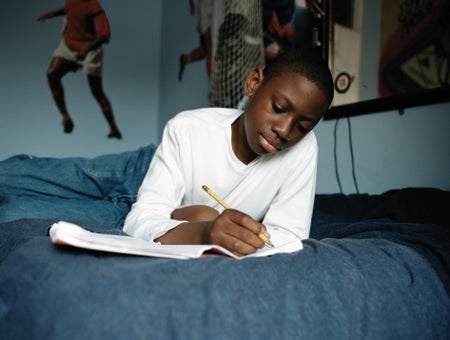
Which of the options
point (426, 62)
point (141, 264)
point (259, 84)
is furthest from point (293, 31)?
point (141, 264)

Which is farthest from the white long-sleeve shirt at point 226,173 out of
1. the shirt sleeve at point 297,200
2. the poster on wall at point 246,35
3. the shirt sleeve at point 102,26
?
the shirt sleeve at point 102,26

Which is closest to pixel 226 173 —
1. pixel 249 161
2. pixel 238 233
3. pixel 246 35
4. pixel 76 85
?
pixel 249 161

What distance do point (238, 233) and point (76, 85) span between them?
98.5 inches

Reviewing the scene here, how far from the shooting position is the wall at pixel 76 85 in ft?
8.25

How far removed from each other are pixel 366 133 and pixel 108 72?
6.88 ft

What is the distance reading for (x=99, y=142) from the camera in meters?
2.81

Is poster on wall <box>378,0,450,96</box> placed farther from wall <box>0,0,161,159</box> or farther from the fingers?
wall <box>0,0,161,159</box>

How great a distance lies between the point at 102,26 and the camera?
2779mm

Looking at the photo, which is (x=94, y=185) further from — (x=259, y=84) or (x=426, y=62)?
(x=426, y=62)

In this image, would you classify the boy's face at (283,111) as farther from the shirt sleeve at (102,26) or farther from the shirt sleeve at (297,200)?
the shirt sleeve at (102,26)

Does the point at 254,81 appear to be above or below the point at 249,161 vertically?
above

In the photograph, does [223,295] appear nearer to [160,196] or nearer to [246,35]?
[160,196]

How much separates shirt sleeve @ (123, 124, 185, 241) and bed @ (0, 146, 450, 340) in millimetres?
92

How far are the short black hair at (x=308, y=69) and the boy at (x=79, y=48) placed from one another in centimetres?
219
